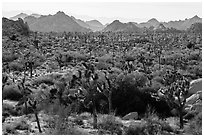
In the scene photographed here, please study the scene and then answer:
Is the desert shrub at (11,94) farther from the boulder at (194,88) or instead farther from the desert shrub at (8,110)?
the boulder at (194,88)

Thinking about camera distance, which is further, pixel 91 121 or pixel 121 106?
pixel 121 106

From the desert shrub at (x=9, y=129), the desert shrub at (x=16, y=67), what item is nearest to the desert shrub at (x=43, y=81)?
the desert shrub at (x=16, y=67)

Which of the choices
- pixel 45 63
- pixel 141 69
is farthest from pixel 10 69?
pixel 141 69

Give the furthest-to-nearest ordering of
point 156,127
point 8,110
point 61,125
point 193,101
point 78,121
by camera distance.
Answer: point 193,101 < point 8,110 < point 78,121 < point 156,127 < point 61,125

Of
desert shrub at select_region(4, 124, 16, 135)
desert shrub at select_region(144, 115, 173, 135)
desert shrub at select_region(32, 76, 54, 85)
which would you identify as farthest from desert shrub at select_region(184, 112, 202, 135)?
desert shrub at select_region(32, 76, 54, 85)

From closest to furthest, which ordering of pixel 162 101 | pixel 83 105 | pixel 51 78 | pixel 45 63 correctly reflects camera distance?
pixel 83 105 → pixel 162 101 → pixel 51 78 → pixel 45 63

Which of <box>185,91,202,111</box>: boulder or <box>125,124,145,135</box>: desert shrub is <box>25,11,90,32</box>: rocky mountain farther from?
<box>125,124,145,135</box>: desert shrub

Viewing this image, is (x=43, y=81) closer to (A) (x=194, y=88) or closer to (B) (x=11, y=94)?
(B) (x=11, y=94)

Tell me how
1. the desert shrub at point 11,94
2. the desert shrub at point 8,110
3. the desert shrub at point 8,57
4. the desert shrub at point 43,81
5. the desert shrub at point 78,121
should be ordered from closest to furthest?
the desert shrub at point 78,121, the desert shrub at point 8,110, the desert shrub at point 11,94, the desert shrub at point 43,81, the desert shrub at point 8,57

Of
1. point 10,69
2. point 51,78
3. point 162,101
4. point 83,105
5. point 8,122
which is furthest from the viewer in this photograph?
point 10,69

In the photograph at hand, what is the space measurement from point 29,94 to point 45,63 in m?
13.0

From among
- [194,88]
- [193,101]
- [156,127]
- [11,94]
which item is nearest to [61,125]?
[156,127]

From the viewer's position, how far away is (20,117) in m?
14.5

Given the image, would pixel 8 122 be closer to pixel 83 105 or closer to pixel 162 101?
pixel 83 105
